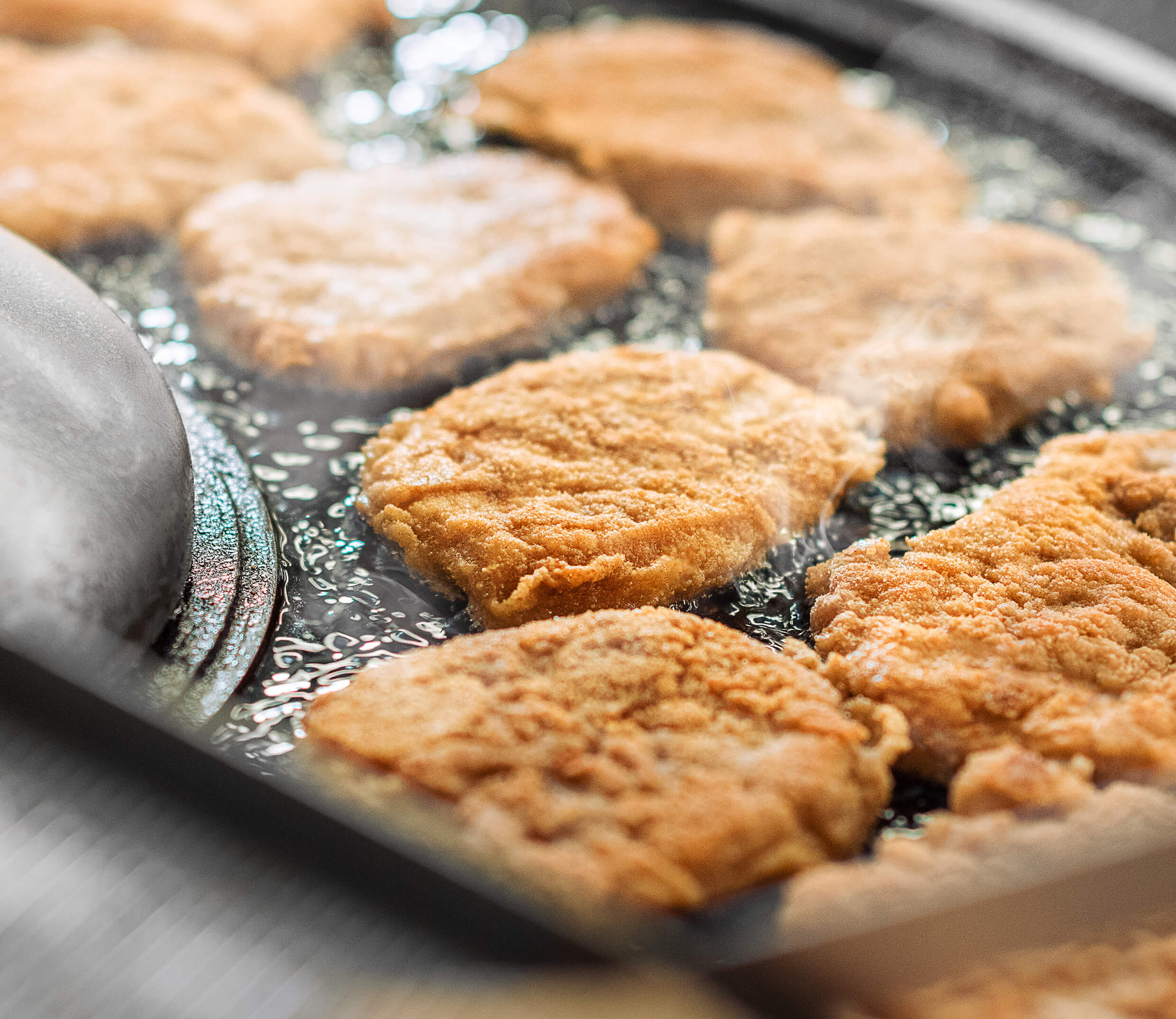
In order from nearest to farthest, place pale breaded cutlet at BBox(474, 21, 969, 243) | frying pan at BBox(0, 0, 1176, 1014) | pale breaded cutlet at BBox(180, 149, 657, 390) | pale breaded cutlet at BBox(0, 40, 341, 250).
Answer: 1. frying pan at BBox(0, 0, 1176, 1014)
2. pale breaded cutlet at BBox(180, 149, 657, 390)
3. pale breaded cutlet at BBox(0, 40, 341, 250)
4. pale breaded cutlet at BBox(474, 21, 969, 243)

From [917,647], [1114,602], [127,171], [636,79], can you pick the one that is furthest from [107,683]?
[636,79]

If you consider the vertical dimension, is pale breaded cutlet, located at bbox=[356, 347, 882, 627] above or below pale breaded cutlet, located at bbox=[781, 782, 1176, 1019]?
below

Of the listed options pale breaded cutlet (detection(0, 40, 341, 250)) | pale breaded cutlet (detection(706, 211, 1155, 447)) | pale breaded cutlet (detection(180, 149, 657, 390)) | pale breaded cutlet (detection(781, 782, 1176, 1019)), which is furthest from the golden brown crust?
pale breaded cutlet (detection(0, 40, 341, 250))

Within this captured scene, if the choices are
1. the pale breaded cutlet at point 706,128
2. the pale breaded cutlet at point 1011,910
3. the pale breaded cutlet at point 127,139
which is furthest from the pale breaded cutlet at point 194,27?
the pale breaded cutlet at point 1011,910

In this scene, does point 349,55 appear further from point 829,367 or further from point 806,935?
point 806,935

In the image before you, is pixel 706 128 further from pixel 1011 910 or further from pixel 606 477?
pixel 1011 910

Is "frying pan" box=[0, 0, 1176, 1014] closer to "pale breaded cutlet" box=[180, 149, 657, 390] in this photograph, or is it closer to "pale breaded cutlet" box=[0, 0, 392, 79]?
"pale breaded cutlet" box=[180, 149, 657, 390]

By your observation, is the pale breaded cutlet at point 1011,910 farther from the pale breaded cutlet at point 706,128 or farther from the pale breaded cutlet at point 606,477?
the pale breaded cutlet at point 706,128
